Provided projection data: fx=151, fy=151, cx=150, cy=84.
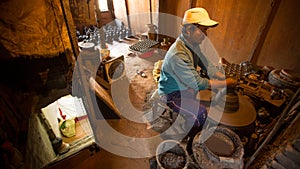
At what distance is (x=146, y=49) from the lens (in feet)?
20.2

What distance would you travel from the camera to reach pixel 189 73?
232cm

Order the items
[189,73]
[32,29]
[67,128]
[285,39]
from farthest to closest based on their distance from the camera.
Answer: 1. [67,128]
2. [285,39]
3. [189,73]
4. [32,29]

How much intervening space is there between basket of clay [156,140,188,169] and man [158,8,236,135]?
499mm

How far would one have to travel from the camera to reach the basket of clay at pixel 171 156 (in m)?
2.22

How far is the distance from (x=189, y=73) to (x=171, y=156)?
1.31 meters

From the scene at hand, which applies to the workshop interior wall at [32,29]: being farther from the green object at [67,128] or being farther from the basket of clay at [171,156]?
the green object at [67,128]

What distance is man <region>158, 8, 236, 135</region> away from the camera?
2.32m

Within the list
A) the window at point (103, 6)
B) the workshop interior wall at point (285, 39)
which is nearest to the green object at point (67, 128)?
the workshop interior wall at point (285, 39)

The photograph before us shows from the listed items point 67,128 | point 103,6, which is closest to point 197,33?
point 67,128

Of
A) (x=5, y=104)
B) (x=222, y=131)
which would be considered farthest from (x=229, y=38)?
(x=5, y=104)

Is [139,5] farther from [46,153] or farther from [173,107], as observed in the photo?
[46,153]

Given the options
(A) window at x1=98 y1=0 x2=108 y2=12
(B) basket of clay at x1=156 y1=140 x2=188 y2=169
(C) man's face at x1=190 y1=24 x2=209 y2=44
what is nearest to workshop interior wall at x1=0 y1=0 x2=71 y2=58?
(C) man's face at x1=190 y1=24 x2=209 y2=44

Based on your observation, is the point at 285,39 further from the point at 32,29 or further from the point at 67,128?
the point at 67,128

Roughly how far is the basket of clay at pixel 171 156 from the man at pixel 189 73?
1.64ft
